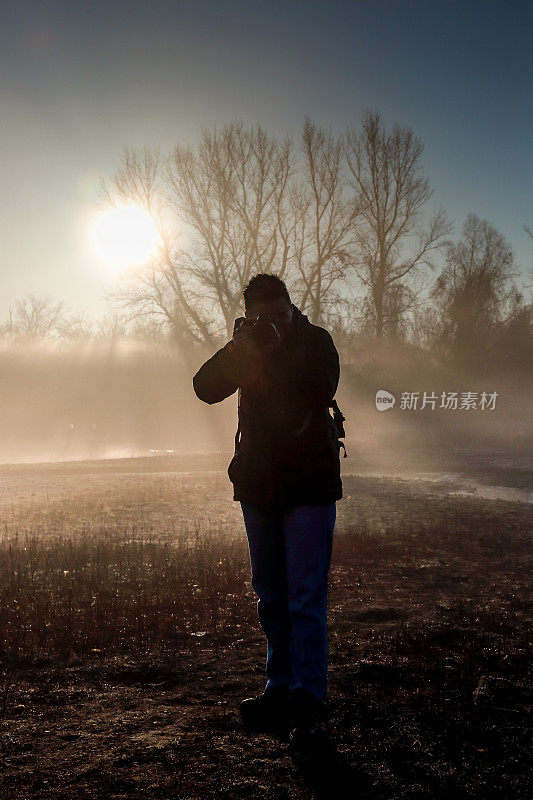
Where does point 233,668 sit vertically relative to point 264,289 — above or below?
below

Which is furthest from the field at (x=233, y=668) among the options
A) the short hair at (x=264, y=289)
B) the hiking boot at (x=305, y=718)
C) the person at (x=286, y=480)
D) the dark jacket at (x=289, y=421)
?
the short hair at (x=264, y=289)

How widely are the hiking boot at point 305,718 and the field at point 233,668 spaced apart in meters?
0.08

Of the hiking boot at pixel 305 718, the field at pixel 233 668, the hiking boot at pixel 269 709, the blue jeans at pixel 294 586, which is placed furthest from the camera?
the hiking boot at pixel 269 709

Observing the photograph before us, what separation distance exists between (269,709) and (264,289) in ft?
7.21

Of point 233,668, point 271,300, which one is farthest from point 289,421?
point 233,668

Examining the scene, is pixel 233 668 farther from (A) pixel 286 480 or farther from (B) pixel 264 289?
(B) pixel 264 289

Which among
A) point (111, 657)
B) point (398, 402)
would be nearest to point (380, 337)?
point (398, 402)

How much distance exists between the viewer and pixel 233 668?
431 centimetres

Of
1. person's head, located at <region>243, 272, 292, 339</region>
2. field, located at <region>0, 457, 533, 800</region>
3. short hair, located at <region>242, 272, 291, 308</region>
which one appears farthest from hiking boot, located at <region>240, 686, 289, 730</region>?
short hair, located at <region>242, 272, 291, 308</region>

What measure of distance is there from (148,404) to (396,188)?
770 inches

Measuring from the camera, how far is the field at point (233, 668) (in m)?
2.90

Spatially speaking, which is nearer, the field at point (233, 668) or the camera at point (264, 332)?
the field at point (233, 668)

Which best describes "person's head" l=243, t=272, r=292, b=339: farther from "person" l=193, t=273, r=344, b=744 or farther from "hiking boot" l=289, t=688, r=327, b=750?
"hiking boot" l=289, t=688, r=327, b=750

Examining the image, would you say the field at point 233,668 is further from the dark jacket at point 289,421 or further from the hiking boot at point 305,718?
the dark jacket at point 289,421
